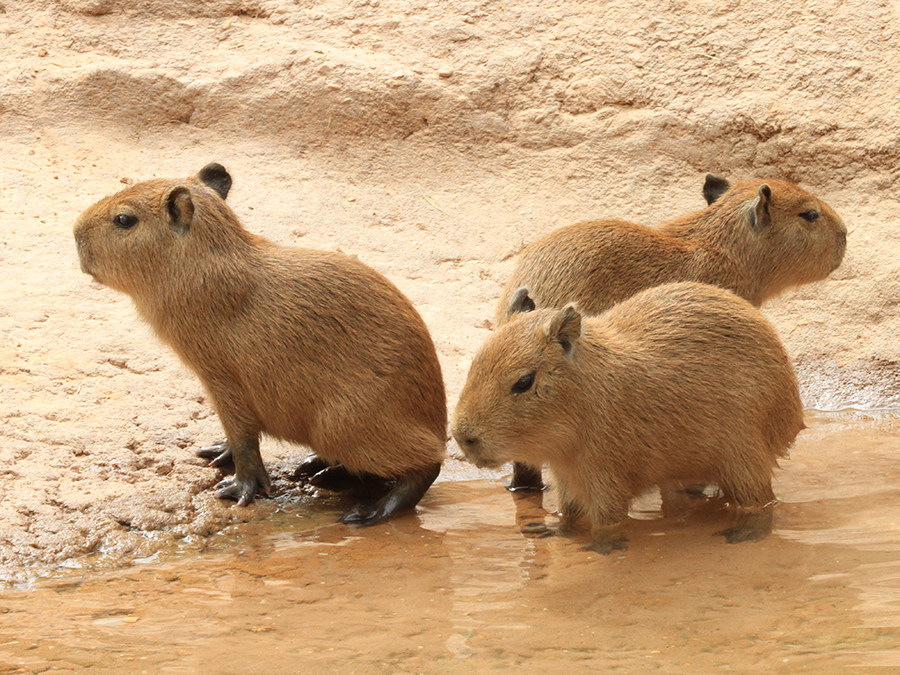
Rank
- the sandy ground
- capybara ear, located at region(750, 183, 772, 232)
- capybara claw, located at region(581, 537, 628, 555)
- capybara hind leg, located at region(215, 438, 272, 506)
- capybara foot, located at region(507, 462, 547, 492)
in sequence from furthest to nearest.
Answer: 1. the sandy ground
2. capybara ear, located at region(750, 183, 772, 232)
3. capybara foot, located at region(507, 462, 547, 492)
4. capybara hind leg, located at region(215, 438, 272, 506)
5. capybara claw, located at region(581, 537, 628, 555)

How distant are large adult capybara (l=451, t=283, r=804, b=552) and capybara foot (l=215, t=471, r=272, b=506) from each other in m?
1.14

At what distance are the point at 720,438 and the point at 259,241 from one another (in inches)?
97.0

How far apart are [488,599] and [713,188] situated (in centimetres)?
361

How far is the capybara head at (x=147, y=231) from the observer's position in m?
4.86

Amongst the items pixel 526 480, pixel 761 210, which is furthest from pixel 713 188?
pixel 526 480

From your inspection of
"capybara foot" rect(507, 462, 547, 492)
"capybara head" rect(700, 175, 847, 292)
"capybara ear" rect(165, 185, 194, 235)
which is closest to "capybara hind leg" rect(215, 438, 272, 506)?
"capybara ear" rect(165, 185, 194, 235)

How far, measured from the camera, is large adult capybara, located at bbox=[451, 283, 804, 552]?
14.3ft

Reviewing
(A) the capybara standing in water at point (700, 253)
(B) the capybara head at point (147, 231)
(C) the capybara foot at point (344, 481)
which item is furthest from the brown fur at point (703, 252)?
(B) the capybara head at point (147, 231)

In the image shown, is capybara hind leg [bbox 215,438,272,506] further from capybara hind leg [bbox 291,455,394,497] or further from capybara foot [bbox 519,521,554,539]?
capybara foot [bbox 519,521,554,539]

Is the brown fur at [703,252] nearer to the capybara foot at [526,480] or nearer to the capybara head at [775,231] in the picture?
the capybara head at [775,231]

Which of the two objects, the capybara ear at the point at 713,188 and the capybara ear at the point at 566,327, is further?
the capybara ear at the point at 713,188

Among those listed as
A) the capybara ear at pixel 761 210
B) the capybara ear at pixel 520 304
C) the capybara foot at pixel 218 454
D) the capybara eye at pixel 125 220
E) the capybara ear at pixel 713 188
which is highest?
the capybara eye at pixel 125 220

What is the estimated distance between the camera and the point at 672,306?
4789 millimetres

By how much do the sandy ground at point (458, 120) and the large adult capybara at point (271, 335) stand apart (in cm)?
189
